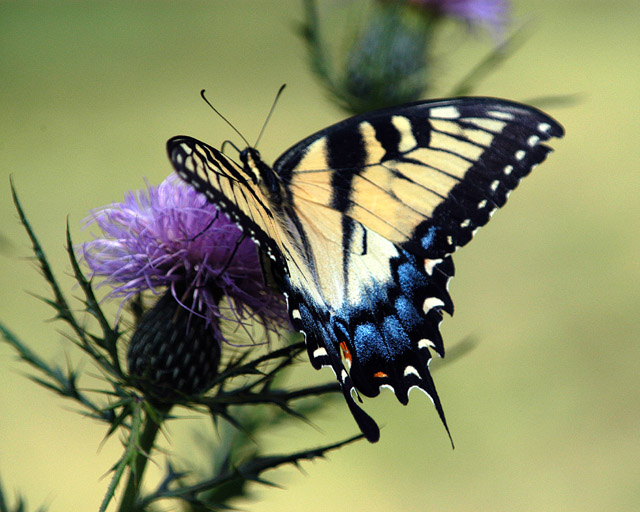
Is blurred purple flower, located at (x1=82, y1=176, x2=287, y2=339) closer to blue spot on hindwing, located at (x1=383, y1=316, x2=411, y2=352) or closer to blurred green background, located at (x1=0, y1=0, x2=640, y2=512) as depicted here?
blue spot on hindwing, located at (x1=383, y1=316, x2=411, y2=352)

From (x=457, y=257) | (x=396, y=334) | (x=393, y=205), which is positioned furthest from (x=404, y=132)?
(x=457, y=257)

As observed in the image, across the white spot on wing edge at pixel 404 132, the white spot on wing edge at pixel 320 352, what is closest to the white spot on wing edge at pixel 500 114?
the white spot on wing edge at pixel 404 132

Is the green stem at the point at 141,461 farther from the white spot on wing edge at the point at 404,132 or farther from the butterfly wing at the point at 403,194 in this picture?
the white spot on wing edge at the point at 404,132

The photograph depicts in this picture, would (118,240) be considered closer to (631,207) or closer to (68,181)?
(68,181)

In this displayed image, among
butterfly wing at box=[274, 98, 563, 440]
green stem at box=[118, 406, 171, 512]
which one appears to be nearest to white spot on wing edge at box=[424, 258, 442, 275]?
butterfly wing at box=[274, 98, 563, 440]

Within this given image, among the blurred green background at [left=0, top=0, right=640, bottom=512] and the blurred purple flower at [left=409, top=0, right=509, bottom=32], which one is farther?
the blurred green background at [left=0, top=0, right=640, bottom=512]

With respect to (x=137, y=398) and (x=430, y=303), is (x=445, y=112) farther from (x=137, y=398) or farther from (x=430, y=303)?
(x=137, y=398)
